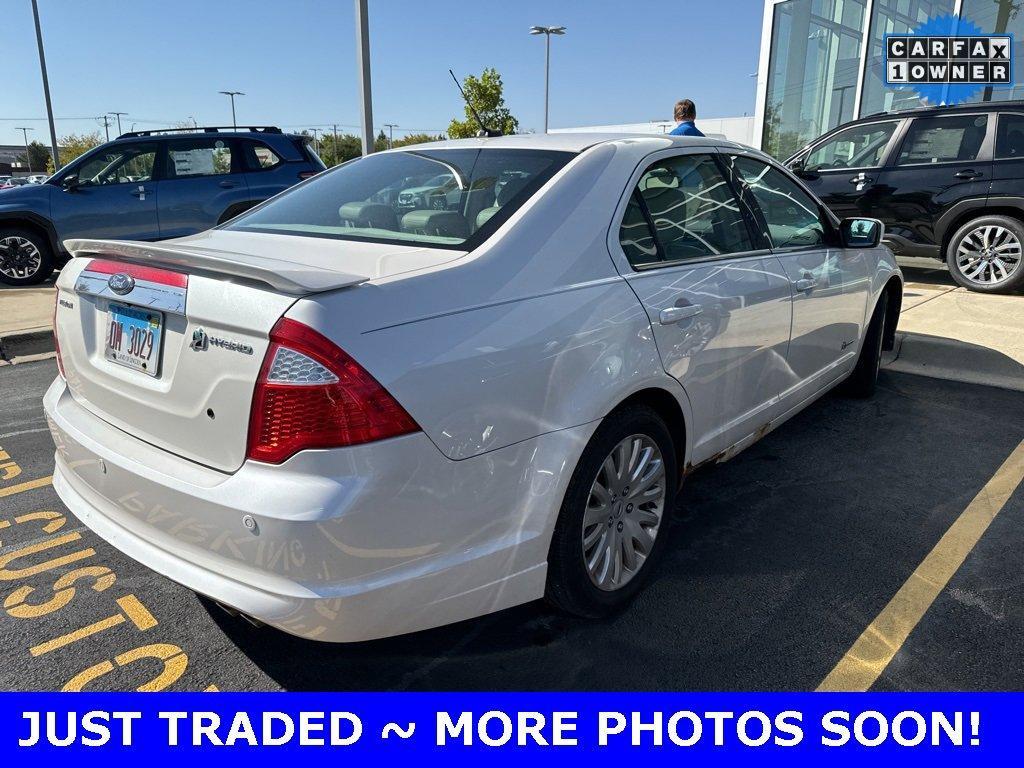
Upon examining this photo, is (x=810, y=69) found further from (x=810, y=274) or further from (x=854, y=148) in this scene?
(x=810, y=274)

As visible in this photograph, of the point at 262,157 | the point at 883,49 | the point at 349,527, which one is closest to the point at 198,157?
the point at 262,157

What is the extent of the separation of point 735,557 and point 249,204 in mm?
8412

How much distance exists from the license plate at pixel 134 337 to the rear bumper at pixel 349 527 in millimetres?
228

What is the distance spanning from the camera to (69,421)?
2.48 metres

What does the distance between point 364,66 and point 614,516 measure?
7.99 m

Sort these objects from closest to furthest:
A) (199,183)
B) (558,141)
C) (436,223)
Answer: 1. (436,223)
2. (558,141)
3. (199,183)

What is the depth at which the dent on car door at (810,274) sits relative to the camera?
141 inches

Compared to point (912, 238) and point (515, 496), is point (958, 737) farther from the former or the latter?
point (912, 238)

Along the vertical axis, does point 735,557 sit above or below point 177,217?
below

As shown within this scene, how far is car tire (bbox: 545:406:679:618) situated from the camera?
2.37 metres

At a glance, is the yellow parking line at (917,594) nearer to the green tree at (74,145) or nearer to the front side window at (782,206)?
the front side window at (782,206)

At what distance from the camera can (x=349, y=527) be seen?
5.94ft

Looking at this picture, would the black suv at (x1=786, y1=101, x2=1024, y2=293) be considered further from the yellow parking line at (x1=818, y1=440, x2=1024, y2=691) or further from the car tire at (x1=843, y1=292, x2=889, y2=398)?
the yellow parking line at (x1=818, y1=440, x2=1024, y2=691)

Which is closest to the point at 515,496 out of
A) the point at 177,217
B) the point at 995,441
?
the point at 995,441
